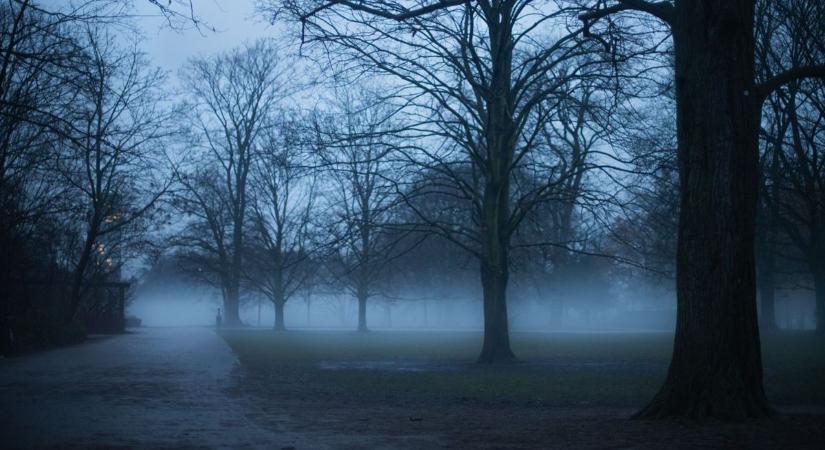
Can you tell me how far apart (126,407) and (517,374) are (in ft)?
28.2

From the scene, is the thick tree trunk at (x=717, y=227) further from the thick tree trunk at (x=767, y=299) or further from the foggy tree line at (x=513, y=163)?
the thick tree trunk at (x=767, y=299)

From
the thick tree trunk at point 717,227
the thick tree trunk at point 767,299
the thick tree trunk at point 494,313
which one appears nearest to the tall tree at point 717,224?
the thick tree trunk at point 717,227

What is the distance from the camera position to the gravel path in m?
7.74

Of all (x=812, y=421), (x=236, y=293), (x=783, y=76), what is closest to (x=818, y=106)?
(x=783, y=76)

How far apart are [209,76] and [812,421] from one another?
4560cm

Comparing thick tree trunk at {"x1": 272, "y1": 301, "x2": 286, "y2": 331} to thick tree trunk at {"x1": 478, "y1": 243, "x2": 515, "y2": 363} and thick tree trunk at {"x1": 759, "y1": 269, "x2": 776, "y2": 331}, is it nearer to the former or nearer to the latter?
thick tree trunk at {"x1": 759, "y1": 269, "x2": 776, "y2": 331}

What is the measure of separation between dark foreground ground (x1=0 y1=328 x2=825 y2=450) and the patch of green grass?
0.18ft

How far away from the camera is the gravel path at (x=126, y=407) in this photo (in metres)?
7.74

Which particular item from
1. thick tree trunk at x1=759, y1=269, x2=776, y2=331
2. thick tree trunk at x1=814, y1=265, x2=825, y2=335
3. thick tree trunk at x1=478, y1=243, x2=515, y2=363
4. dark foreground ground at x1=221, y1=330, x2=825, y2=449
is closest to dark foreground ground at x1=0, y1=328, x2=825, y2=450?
dark foreground ground at x1=221, y1=330, x2=825, y2=449

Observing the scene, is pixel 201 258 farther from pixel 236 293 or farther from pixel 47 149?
pixel 47 149

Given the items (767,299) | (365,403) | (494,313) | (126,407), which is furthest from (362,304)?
(126,407)

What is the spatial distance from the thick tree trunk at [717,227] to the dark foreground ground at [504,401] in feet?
1.72

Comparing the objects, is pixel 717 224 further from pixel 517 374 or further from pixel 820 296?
pixel 820 296

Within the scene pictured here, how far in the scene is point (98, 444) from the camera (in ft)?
24.3
